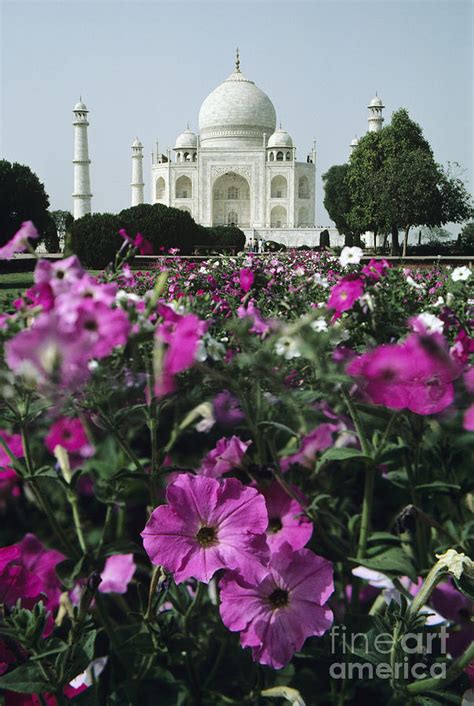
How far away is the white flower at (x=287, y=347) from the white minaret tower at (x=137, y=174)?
38.5m

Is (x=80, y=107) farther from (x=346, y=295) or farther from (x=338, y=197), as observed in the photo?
(x=346, y=295)

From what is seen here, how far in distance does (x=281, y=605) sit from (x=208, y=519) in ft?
0.38

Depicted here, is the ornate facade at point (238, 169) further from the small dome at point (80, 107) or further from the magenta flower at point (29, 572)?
the magenta flower at point (29, 572)

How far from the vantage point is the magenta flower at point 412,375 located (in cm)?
73

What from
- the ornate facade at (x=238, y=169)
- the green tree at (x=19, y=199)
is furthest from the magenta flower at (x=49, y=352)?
the ornate facade at (x=238, y=169)

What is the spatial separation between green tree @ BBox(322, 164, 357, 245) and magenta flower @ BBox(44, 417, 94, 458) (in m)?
29.4

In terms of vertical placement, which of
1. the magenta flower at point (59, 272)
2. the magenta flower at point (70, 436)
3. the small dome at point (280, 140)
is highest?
the small dome at point (280, 140)

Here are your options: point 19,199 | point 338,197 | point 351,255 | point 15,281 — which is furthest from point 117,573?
point 338,197

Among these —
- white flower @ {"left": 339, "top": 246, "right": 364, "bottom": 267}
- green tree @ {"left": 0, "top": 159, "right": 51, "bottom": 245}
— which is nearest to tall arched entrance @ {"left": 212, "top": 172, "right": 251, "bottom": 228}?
green tree @ {"left": 0, "top": 159, "right": 51, "bottom": 245}

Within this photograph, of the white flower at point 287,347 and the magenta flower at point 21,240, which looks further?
the magenta flower at point 21,240

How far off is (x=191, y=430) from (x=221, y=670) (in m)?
0.25

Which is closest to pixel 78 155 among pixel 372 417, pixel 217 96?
pixel 217 96

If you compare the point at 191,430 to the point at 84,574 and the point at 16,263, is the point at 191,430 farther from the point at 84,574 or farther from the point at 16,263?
the point at 16,263

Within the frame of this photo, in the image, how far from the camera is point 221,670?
2.58 ft
